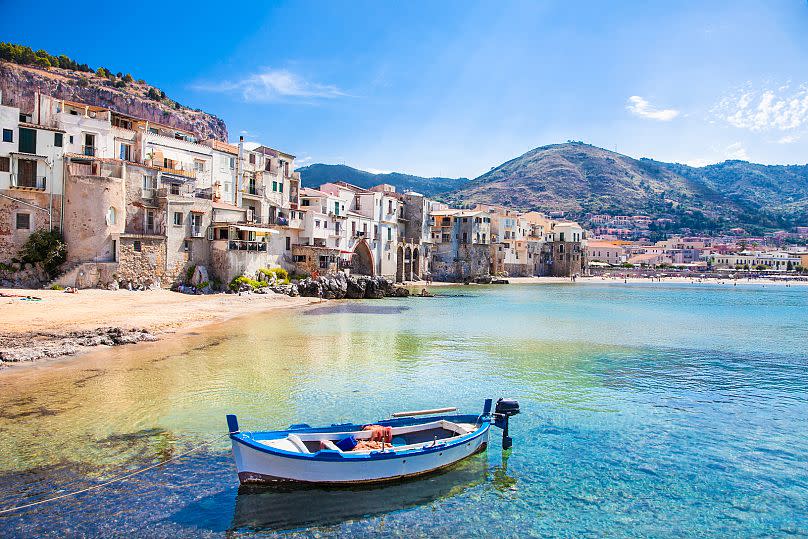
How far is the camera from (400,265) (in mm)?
78250

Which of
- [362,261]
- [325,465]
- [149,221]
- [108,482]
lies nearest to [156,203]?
[149,221]

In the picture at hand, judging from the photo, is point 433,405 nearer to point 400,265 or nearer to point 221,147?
point 221,147

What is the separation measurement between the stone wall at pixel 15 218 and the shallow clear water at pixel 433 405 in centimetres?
1816

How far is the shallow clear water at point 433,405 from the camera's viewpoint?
1047cm

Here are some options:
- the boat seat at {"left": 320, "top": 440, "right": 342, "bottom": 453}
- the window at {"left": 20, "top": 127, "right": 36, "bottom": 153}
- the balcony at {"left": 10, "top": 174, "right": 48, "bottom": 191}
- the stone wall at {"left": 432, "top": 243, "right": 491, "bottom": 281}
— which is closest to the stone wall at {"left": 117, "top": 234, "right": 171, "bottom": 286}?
the balcony at {"left": 10, "top": 174, "right": 48, "bottom": 191}

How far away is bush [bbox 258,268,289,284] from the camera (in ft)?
164

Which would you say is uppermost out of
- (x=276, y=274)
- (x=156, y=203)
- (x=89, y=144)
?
(x=89, y=144)

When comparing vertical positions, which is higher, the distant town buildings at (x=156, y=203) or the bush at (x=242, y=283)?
the distant town buildings at (x=156, y=203)

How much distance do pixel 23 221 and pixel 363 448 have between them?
3719 centimetres

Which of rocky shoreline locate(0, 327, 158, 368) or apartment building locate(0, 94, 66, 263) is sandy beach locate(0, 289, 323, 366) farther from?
apartment building locate(0, 94, 66, 263)

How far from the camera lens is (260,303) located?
1727 inches

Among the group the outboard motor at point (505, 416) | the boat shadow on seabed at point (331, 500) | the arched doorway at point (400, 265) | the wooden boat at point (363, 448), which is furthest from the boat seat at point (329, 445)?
the arched doorway at point (400, 265)

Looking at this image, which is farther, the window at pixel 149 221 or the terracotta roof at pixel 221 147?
the terracotta roof at pixel 221 147

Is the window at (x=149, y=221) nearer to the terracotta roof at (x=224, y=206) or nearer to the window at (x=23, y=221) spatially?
the terracotta roof at (x=224, y=206)
